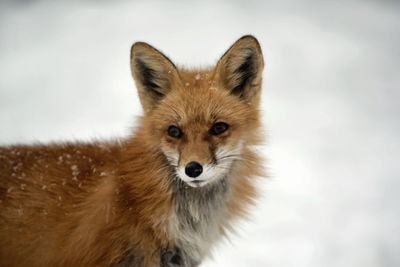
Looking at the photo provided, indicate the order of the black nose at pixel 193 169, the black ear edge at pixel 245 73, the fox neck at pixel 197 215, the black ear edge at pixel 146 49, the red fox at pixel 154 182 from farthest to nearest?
the black ear edge at pixel 245 73, the black ear edge at pixel 146 49, the fox neck at pixel 197 215, the red fox at pixel 154 182, the black nose at pixel 193 169

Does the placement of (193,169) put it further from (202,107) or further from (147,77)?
(147,77)

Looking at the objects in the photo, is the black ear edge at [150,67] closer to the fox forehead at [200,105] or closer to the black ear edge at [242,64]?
the fox forehead at [200,105]

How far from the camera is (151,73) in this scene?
4.75 meters

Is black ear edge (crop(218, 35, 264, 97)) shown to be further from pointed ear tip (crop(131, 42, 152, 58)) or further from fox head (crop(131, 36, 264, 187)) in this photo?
pointed ear tip (crop(131, 42, 152, 58))

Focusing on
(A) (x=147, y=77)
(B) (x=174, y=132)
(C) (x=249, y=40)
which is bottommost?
(B) (x=174, y=132)

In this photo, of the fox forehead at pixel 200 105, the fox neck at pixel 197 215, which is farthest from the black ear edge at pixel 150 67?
the fox neck at pixel 197 215

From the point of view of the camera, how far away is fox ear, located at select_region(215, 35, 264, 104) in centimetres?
459

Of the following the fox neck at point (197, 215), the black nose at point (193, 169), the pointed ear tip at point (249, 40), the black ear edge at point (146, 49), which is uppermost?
the pointed ear tip at point (249, 40)

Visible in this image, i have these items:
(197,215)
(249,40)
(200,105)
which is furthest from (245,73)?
(197,215)

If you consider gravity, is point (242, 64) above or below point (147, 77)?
above

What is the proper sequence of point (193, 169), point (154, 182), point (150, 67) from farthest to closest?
point (150, 67)
point (154, 182)
point (193, 169)

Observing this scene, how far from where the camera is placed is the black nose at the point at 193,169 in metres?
4.01

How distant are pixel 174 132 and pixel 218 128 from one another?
347 mm

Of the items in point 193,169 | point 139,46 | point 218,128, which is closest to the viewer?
point 193,169
